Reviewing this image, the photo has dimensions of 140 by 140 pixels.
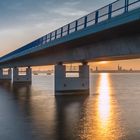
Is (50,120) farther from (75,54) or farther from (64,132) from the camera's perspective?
(75,54)

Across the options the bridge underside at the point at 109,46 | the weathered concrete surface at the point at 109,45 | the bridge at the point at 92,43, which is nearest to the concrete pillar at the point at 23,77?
the bridge at the point at 92,43

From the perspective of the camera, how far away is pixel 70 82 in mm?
50469

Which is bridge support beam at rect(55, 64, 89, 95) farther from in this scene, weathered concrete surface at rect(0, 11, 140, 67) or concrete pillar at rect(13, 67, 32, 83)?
concrete pillar at rect(13, 67, 32, 83)

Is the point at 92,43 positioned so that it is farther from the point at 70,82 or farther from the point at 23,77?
the point at 23,77

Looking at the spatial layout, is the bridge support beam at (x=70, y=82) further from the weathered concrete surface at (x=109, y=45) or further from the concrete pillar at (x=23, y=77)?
the concrete pillar at (x=23, y=77)

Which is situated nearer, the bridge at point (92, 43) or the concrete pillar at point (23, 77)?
the bridge at point (92, 43)

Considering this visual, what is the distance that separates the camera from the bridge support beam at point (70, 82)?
50.4 meters

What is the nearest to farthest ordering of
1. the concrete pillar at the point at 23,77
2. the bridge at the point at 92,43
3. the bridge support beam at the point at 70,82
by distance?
the bridge at the point at 92,43 < the bridge support beam at the point at 70,82 < the concrete pillar at the point at 23,77

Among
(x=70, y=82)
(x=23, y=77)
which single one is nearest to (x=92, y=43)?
(x=70, y=82)

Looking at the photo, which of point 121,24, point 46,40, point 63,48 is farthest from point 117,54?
point 46,40

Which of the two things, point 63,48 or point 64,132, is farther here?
point 63,48

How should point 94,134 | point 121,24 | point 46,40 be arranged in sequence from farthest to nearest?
point 46,40
point 121,24
point 94,134

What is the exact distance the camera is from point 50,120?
2559cm

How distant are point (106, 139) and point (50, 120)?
8316 mm
